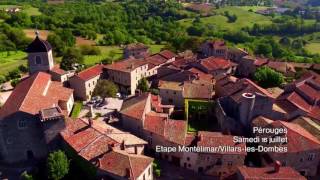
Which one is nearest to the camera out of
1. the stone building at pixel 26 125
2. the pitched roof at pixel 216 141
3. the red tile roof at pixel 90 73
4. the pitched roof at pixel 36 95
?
the pitched roof at pixel 216 141

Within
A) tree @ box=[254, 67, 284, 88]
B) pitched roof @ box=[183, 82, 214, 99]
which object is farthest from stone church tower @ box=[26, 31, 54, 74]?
tree @ box=[254, 67, 284, 88]

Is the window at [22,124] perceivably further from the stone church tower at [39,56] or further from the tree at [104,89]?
the tree at [104,89]

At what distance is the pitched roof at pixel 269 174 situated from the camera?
1939 inches

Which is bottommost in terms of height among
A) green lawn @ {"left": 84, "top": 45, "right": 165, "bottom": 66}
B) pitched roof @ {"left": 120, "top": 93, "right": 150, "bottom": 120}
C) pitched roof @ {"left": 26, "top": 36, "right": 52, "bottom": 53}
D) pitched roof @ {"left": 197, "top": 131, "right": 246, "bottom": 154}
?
green lawn @ {"left": 84, "top": 45, "right": 165, "bottom": 66}

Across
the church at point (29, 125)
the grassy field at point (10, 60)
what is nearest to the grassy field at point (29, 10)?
the grassy field at point (10, 60)

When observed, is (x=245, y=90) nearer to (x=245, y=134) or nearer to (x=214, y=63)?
(x=245, y=134)

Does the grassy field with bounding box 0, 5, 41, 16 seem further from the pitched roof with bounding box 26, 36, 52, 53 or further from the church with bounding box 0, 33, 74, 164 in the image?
the church with bounding box 0, 33, 74, 164

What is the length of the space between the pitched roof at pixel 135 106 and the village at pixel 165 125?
0.20 metres

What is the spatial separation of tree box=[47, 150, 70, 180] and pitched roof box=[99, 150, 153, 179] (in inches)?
249

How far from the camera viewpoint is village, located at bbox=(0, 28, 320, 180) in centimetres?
5550

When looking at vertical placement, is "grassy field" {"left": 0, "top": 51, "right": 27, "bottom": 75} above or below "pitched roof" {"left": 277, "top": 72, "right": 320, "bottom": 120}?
below

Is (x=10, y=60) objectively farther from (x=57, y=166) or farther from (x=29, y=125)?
(x=57, y=166)

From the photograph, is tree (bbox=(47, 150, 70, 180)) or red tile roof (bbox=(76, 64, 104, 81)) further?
red tile roof (bbox=(76, 64, 104, 81))

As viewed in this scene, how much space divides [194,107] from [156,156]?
14.8 meters
